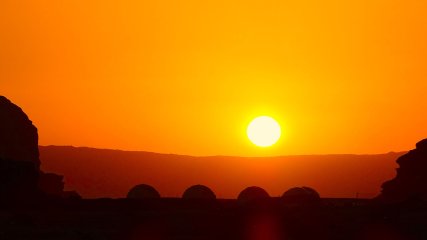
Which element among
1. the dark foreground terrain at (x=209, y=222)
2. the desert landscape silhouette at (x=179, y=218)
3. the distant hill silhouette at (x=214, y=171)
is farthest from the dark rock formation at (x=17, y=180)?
the distant hill silhouette at (x=214, y=171)

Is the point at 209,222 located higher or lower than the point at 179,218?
lower

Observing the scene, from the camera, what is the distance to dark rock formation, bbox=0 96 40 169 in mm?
45125

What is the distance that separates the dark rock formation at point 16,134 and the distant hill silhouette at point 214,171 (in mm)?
78439

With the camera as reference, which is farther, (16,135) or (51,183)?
(51,183)

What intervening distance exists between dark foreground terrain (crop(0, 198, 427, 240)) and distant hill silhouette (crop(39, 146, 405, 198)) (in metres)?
87.5

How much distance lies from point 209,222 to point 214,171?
12732 cm

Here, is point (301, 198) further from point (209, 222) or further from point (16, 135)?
point (16, 135)

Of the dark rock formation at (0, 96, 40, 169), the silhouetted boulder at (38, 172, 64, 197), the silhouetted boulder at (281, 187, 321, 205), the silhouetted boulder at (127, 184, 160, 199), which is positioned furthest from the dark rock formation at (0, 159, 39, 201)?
the silhouetted boulder at (281, 187, 321, 205)

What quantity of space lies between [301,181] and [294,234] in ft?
403

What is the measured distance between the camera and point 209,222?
116ft

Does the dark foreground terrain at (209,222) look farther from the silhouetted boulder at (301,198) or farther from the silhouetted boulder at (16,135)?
the silhouetted boulder at (301,198)

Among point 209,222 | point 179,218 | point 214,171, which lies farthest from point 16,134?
point 214,171

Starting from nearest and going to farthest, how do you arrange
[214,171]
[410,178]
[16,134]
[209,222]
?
[209,222]
[16,134]
[410,178]
[214,171]

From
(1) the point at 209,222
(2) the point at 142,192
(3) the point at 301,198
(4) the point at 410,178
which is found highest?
(4) the point at 410,178
